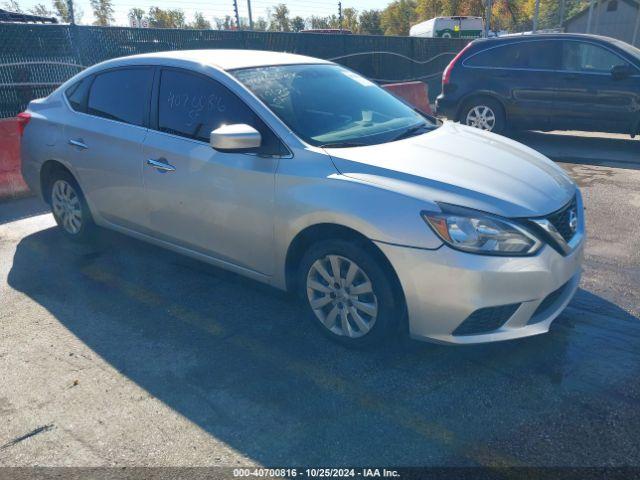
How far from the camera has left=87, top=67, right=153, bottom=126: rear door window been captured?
4414 mm

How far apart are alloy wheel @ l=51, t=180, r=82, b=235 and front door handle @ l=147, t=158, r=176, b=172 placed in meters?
1.30

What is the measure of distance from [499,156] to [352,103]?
114cm

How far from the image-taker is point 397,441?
271 centimetres

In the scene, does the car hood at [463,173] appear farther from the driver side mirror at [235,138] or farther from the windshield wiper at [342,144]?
the driver side mirror at [235,138]

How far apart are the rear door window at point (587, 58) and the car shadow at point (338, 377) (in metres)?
5.98

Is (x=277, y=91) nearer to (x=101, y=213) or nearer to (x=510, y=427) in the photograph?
(x=101, y=213)

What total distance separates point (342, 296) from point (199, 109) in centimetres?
168

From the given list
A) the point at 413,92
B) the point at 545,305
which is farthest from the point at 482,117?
the point at 545,305

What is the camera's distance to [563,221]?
329 centimetres

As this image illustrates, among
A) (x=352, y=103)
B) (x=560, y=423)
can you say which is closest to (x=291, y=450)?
(x=560, y=423)

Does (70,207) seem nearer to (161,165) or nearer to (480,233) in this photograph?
(161,165)

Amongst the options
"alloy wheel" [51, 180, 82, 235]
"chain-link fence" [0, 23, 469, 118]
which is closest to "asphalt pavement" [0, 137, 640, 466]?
"alloy wheel" [51, 180, 82, 235]

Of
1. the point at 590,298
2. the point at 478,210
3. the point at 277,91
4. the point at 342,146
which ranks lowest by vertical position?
the point at 590,298

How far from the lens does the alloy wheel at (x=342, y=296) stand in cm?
331
